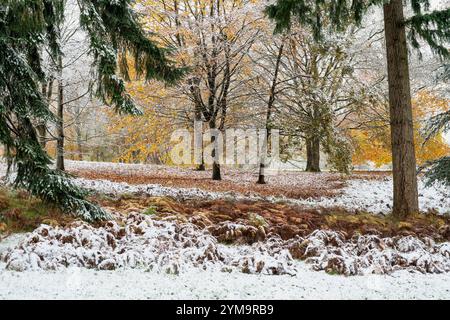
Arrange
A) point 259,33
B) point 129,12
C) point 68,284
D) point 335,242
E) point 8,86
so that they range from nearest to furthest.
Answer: point 68,284 < point 8,86 < point 335,242 < point 129,12 < point 259,33

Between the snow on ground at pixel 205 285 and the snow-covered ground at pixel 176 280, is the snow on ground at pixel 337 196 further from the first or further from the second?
the snow on ground at pixel 205 285

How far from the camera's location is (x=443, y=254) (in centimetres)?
571

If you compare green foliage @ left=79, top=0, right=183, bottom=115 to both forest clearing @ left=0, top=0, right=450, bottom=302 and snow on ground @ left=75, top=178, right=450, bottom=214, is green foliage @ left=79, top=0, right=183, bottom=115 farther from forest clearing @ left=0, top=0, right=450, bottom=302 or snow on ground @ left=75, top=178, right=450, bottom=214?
snow on ground @ left=75, top=178, right=450, bottom=214

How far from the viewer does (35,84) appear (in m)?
5.94

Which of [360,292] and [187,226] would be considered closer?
[360,292]

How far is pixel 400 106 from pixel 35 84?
6.52 meters

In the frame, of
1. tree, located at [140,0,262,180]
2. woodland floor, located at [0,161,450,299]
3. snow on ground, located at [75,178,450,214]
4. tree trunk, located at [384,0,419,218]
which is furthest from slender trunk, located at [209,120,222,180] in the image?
tree trunk, located at [384,0,419,218]

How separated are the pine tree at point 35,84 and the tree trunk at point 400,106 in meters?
4.99

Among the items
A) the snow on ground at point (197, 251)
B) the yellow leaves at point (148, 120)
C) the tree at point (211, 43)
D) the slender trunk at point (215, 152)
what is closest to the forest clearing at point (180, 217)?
the snow on ground at point (197, 251)

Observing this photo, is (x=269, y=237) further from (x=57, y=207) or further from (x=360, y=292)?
(x=57, y=207)

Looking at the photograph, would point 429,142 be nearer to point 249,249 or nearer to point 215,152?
point 215,152
